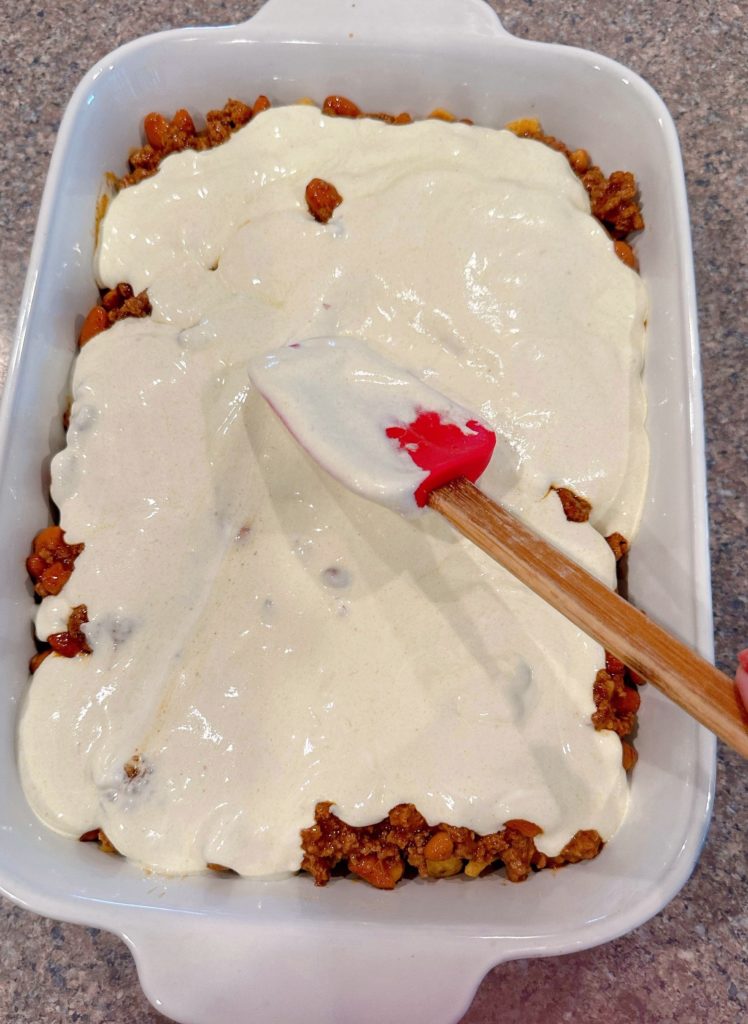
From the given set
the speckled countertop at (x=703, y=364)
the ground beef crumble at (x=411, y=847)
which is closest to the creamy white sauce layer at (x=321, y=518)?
the ground beef crumble at (x=411, y=847)

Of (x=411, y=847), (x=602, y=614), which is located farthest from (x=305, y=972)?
(x=602, y=614)

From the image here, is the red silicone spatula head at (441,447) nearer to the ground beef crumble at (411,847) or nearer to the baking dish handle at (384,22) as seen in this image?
the ground beef crumble at (411,847)

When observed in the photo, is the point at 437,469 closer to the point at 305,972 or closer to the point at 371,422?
the point at 371,422

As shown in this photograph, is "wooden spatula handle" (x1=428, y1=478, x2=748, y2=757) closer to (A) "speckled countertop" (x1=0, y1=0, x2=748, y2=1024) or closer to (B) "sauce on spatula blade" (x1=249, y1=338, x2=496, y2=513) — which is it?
(B) "sauce on spatula blade" (x1=249, y1=338, x2=496, y2=513)

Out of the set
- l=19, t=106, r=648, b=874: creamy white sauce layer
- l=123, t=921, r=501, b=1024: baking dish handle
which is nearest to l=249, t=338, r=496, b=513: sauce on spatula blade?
l=19, t=106, r=648, b=874: creamy white sauce layer

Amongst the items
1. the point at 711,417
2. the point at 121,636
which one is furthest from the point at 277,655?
the point at 711,417

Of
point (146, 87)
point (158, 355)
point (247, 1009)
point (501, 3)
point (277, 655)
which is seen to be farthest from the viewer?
point (501, 3)

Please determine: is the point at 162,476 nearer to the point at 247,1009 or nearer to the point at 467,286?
the point at 467,286

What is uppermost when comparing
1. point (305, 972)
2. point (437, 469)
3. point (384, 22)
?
point (384, 22)
